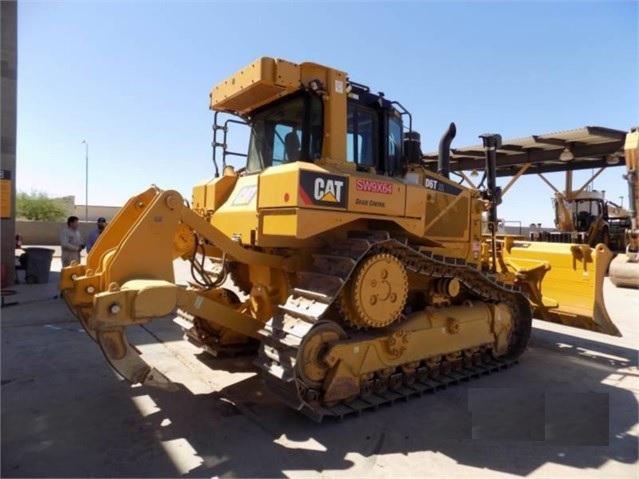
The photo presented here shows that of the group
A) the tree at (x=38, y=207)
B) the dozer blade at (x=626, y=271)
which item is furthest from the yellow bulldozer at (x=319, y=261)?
the tree at (x=38, y=207)

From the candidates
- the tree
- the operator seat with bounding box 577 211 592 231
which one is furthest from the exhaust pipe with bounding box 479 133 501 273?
the tree

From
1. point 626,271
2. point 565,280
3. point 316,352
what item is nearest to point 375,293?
point 316,352

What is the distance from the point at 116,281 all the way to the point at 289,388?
1.83m

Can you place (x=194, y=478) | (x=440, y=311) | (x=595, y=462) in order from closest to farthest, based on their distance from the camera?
(x=194, y=478) < (x=595, y=462) < (x=440, y=311)

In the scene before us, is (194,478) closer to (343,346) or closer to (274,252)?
(343,346)

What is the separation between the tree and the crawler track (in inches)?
1959

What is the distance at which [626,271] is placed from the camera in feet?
45.8

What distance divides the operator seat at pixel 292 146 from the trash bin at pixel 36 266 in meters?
10.2

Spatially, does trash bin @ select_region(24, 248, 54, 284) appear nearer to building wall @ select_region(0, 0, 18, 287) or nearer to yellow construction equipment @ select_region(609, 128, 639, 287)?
building wall @ select_region(0, 0, 18, 287)

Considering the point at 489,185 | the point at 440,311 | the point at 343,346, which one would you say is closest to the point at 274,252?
the point at 343,346

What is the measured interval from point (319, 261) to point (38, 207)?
167 feet

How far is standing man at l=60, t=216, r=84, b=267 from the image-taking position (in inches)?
387

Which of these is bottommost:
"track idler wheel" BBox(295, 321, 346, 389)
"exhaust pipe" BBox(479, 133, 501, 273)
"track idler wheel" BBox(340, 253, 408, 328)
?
"track idler wheel" BBox(295, 321, 346, 389)

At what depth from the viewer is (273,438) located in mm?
3926
